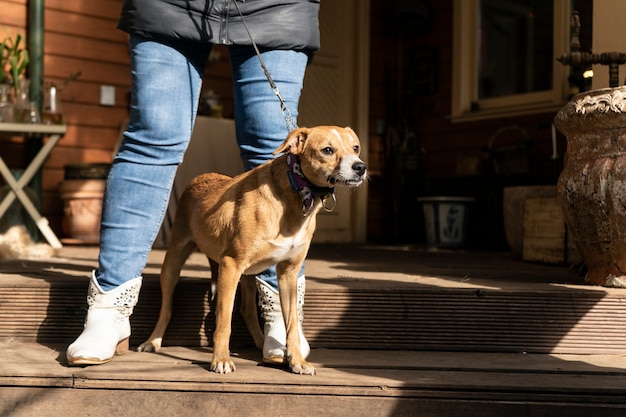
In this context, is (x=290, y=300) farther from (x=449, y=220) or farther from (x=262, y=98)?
(x=449, y=220)

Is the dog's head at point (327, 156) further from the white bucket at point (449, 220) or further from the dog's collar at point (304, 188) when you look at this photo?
the white bucket at point (449, 220)

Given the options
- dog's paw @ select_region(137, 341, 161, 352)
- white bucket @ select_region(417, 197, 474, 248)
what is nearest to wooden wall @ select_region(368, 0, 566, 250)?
white bucket @ select_region(417, 197, 474, 248)

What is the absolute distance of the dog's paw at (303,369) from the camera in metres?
2.08

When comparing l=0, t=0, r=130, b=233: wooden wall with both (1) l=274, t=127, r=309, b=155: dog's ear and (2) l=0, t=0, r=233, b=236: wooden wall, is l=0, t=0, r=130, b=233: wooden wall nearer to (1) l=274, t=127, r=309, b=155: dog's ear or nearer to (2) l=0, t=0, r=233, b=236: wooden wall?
(2) l=0, t=0, r=233, b=236: wooden wall

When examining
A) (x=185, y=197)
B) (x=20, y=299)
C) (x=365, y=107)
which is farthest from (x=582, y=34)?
(x=20, y=299)

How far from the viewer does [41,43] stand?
515 centimetres

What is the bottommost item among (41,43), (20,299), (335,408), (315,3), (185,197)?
(335,408)

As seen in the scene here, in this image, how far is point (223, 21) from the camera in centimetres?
224

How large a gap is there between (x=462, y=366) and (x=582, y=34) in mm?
4344

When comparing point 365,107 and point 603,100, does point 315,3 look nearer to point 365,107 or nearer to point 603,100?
point 603,100

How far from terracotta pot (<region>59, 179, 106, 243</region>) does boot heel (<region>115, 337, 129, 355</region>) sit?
9.45ft

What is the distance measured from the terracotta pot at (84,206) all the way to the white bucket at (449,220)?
2518mm

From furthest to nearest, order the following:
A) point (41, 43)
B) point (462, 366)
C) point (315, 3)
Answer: point (41, 43) < point (315, 3) < point (462, 366)

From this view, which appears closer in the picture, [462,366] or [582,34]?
[462,366]
